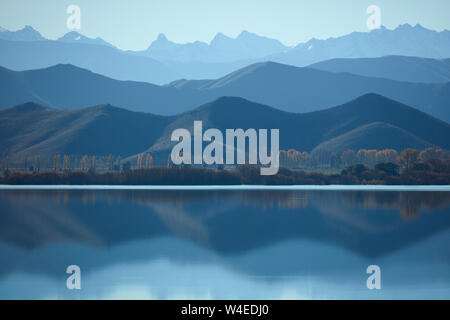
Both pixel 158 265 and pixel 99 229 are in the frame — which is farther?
pixel 99 229

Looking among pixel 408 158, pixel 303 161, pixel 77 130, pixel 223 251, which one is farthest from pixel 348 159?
pixel 223 251

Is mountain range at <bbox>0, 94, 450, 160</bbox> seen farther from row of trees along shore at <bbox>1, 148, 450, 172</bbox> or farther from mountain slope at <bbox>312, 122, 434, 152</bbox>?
row of trees along shore at <bbox>1, 148, 450, 172</bbox>

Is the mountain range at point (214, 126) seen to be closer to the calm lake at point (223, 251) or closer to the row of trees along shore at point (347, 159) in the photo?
the row of trees along shore at point (347, 159)

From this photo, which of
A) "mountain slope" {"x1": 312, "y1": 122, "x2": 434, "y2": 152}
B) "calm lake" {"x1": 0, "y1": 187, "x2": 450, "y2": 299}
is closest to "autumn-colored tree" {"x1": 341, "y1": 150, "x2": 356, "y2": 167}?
"mountain slope" {"x1": 312, "y1": 122, "x2": 434, "y2": 152}

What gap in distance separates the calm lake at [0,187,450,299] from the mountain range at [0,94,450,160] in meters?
111

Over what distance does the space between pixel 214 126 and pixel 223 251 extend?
467ft

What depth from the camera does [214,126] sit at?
168875mm

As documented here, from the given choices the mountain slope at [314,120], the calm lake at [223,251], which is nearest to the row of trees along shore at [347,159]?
the mountain slope at [314,120]

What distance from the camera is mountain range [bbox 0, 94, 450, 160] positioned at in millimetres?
157625

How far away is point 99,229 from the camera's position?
32812 millimetres

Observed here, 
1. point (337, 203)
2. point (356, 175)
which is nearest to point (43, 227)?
point (337, 203)

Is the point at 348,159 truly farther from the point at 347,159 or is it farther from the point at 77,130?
A: the point at 77,130
